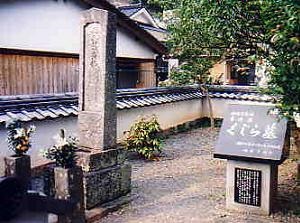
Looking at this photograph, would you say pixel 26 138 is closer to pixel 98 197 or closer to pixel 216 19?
pixel 98 197

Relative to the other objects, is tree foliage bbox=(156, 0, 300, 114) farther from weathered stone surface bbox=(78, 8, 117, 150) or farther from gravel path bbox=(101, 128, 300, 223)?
gravel path bbox=(101, 128, 300, 223)

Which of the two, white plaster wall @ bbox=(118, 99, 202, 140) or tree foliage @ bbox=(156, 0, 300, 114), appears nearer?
tree foliage @ bbox=(156, 0, 300, 114)

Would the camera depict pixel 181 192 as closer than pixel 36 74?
Yes

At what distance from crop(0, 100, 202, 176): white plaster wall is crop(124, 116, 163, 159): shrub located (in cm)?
103

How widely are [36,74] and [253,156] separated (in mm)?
6673

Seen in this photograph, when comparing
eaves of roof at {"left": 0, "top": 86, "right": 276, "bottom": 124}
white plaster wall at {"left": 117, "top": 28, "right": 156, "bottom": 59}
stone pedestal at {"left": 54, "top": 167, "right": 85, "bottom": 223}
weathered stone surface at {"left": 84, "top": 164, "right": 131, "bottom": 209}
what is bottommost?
weathered stone surface at {"left": 84, "top": 164, "right": 131, "bottom": 209}

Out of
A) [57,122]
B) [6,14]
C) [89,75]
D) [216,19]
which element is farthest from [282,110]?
[6,14]

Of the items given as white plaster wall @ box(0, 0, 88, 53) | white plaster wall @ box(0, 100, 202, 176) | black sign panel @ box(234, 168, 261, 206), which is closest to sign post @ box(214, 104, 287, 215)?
black sign panel @ box(234, 168, 261, 206)

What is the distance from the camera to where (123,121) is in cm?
1061

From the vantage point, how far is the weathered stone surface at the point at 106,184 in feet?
19.2

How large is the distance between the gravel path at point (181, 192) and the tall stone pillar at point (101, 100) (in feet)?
1.89

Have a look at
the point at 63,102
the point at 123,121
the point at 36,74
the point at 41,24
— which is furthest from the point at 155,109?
the point at 41,24

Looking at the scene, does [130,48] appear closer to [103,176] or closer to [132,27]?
[132,27]

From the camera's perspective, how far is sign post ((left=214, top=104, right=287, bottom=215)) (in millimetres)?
5832
